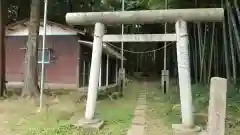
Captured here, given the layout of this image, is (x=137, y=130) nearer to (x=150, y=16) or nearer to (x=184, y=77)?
(x=184, y=77)

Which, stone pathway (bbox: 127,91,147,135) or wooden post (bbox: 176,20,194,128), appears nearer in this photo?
wooden post (bbox: 176,20,194,128)

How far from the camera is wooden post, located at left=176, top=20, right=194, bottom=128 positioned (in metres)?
7.05

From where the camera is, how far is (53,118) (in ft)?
27.5

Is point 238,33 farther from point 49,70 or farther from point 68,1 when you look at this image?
point 68,1

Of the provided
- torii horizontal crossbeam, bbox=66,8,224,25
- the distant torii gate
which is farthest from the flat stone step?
torii horizontal crossbeam, bbox=66,8,224,25

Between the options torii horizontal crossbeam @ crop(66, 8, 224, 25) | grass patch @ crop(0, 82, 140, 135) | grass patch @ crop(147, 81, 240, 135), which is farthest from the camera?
grass patch @ crop(147, 81, 240, 135)

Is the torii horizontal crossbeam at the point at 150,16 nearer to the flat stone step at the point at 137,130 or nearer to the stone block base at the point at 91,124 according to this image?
the stone block base at the point at 91,124

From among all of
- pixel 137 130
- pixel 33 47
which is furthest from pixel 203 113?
pixel 33 47

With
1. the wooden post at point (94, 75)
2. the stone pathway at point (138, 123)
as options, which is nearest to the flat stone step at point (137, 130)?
the stone pathway at point (138, 123)

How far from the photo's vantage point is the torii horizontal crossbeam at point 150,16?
24.0 ft

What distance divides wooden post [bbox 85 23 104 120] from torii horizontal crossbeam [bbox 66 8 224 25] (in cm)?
26

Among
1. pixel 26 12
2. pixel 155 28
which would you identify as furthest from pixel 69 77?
pixel 155 28

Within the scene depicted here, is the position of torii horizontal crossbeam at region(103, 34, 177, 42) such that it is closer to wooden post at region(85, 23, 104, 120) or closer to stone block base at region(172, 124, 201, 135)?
wooden post at region(85, 23, 104, 120)

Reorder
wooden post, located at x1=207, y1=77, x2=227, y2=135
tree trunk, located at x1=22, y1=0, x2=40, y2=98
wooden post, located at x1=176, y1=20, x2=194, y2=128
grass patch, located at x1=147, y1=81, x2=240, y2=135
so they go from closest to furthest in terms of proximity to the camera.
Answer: wooden post, located at x1=207, y1=77, x2=227, y2=135 → wooden post, located at x1=176, y1=20, x2=194, y2=128 → grass patch, located at x1=147, y1=81, x2=240, y2=135 → tree trunk, located at x1=22, y1=0, x2=40, y2=98
